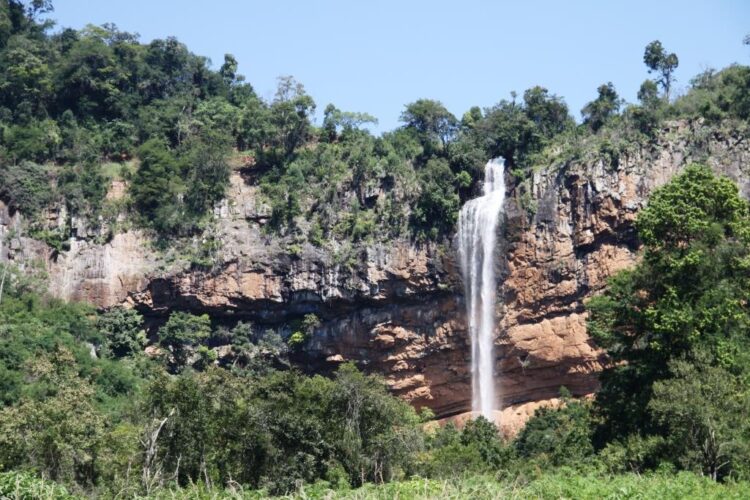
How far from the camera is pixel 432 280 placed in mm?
50531

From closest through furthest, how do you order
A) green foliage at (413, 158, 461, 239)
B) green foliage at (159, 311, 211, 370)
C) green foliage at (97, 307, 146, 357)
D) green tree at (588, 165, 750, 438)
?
green tree at (588, 165, 750, 438) → green foliage at (413, 158, 461, 239) → green foliage at (159, 311, 211, 370) → green foliage at (97, 307, 146, 357)

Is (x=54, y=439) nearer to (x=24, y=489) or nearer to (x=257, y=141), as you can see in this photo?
(x=24, y=489)

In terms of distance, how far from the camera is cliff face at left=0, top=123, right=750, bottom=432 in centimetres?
4806

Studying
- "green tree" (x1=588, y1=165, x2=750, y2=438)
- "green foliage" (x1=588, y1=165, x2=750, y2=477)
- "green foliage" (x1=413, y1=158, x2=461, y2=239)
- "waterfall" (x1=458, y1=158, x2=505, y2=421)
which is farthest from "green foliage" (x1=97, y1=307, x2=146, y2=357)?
"green tree" (x1=588, y1=165, x2=750, y2=438)

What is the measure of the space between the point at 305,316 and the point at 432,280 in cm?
491

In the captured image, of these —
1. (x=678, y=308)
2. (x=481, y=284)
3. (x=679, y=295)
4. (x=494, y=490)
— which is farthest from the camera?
(x=481, y=284)

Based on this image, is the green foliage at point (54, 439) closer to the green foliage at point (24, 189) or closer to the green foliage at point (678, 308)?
the green foliage at point (678, 308)

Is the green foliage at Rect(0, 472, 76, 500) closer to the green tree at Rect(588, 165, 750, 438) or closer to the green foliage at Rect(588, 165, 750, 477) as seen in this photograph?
the green foliage at Rect(588, 165, 750, 477)

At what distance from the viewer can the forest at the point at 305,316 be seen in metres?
31.7

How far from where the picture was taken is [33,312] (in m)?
51.5

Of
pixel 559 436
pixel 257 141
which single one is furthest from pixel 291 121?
pixel 559 436

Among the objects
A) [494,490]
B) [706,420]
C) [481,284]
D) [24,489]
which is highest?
[481,284]

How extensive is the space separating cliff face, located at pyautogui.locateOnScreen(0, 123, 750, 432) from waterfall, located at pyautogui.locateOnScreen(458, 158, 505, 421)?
34 centimetres

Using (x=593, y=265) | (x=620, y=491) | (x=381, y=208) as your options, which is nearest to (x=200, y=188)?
(x=381, y=208)
